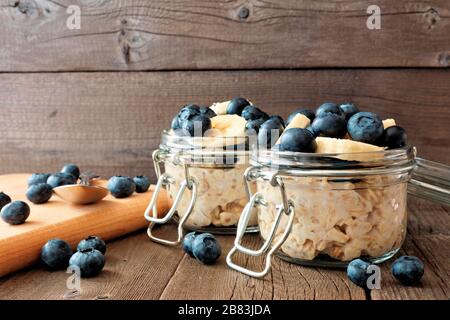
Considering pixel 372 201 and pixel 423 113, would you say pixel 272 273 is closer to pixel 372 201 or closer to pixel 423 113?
pixel 372 201

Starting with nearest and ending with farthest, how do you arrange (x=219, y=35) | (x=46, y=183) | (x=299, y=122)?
(x=299, y=122)
(x=46, y=183)
(x=219, y=35)

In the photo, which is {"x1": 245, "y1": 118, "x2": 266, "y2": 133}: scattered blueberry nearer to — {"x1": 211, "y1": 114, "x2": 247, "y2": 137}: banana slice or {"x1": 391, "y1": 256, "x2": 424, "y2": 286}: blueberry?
{"x1": 211, "y1": 114, "x2": 247, "y2": 137}: banana slice

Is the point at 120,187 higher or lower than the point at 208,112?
lower

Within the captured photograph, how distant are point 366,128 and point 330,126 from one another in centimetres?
6

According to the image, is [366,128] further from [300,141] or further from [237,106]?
[237,106]

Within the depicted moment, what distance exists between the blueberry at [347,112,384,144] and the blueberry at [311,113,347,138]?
0.06 feet

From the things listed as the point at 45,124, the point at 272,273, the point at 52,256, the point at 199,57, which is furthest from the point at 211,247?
the point at 45,124

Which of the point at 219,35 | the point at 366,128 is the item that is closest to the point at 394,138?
the point at 366,128

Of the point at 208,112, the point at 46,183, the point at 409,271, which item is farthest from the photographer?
the point at 46,183

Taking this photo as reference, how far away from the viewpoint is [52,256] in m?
0.97

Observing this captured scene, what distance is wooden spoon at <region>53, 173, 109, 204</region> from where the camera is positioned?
1184 millimetres

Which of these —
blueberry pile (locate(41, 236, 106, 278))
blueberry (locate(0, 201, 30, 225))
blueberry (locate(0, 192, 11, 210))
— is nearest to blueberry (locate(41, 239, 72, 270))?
blueberry pile (locate(41, 236, 106, 278))

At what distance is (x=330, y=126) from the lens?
93 cm

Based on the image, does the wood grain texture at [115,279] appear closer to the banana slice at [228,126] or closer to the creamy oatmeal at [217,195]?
the creamy oatmeal at [217,195]
